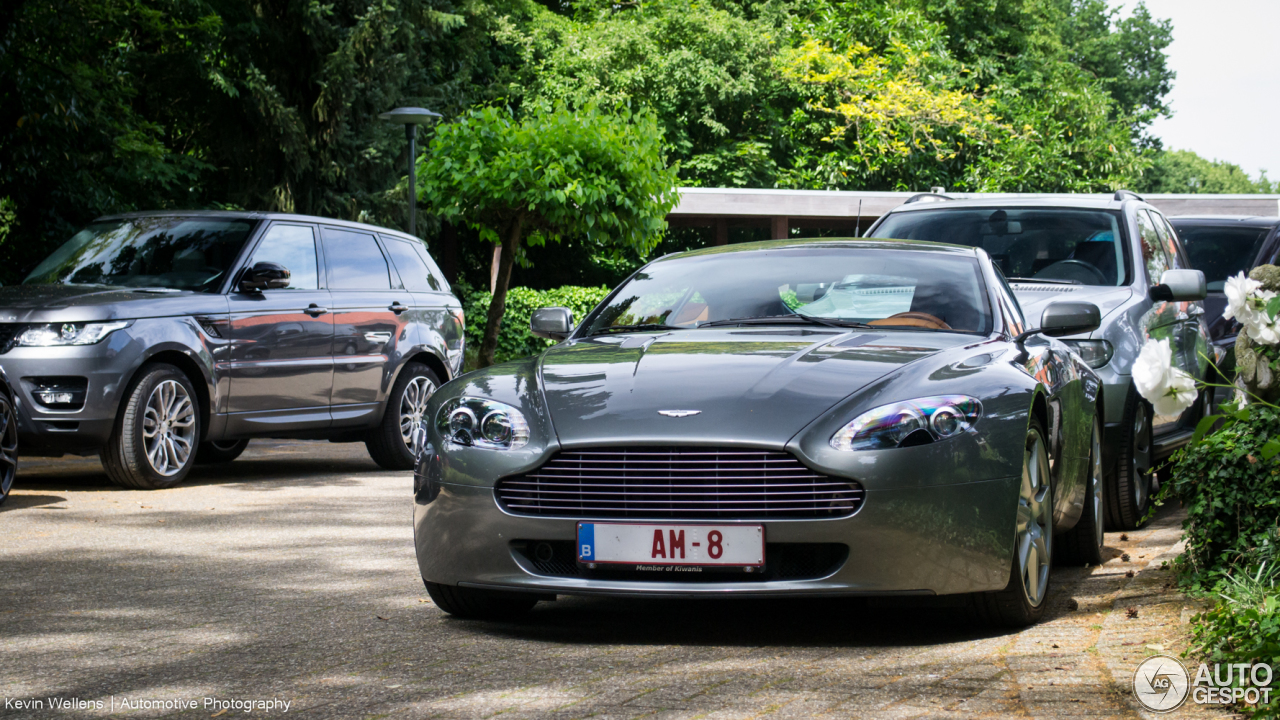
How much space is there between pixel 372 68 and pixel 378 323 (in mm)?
17576

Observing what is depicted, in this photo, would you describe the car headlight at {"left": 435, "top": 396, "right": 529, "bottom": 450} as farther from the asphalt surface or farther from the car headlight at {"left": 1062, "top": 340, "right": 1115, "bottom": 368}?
the car headlight at {"left": 1062, "top": 340, "right": 1115, "bottom": 368}

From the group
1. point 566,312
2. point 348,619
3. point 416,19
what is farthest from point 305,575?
point 416,19

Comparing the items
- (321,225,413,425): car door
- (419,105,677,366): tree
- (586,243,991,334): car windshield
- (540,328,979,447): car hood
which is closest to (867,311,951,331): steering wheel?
(586,243,991,334): car windshield

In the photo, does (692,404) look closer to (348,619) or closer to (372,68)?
(348,619)

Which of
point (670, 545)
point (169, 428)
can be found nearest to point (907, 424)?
point (670, 545)

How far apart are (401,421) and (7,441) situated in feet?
11.9

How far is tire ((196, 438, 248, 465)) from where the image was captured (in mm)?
11618

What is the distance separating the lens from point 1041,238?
28.6 ft

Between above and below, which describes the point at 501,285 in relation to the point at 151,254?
below

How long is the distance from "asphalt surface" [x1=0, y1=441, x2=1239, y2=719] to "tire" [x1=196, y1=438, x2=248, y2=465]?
4.62 meters

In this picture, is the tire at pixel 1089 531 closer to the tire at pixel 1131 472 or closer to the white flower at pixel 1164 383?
the tire at pixel 1131 472

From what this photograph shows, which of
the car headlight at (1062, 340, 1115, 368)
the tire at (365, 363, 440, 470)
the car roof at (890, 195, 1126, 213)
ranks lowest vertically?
the tire at (365, 363, 440, 470)

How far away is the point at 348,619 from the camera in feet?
16.5

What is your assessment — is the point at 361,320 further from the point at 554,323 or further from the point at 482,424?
the point at 482,424
